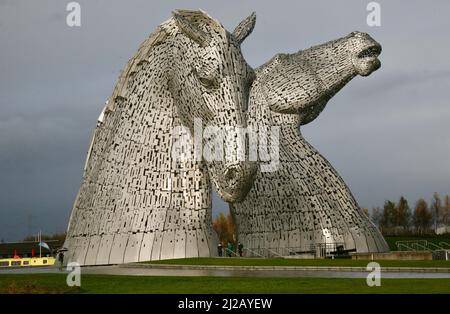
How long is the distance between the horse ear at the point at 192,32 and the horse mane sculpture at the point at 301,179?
9644 mm

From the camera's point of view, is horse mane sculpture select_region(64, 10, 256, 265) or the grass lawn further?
horse mane sculpture select_region(64, 10, 256, 265)

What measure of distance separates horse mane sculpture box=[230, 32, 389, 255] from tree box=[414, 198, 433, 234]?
58.6 m

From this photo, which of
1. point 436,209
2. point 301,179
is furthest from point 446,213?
point 301,179

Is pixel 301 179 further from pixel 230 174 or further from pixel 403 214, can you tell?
pixel 403 214

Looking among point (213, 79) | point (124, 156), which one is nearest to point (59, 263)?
point (124, 156)

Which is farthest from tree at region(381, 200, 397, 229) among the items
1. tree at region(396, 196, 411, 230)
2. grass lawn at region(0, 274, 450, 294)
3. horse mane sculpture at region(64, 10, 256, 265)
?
grass lawn at region(0, 274, 450, 294)

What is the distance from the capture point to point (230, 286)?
13.2 meters

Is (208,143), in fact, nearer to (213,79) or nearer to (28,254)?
(213,79)

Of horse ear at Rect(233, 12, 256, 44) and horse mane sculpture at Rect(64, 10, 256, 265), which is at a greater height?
horse ear at Rect(233, 12, 256, 44)

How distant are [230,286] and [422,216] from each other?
77890 mm

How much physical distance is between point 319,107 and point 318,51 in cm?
236

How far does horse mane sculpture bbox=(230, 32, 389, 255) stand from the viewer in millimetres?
27906

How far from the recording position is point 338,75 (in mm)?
29344

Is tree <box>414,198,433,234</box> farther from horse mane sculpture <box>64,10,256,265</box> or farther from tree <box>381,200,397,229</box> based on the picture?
horse mane sculpture <box>64,10,256,265</box>
